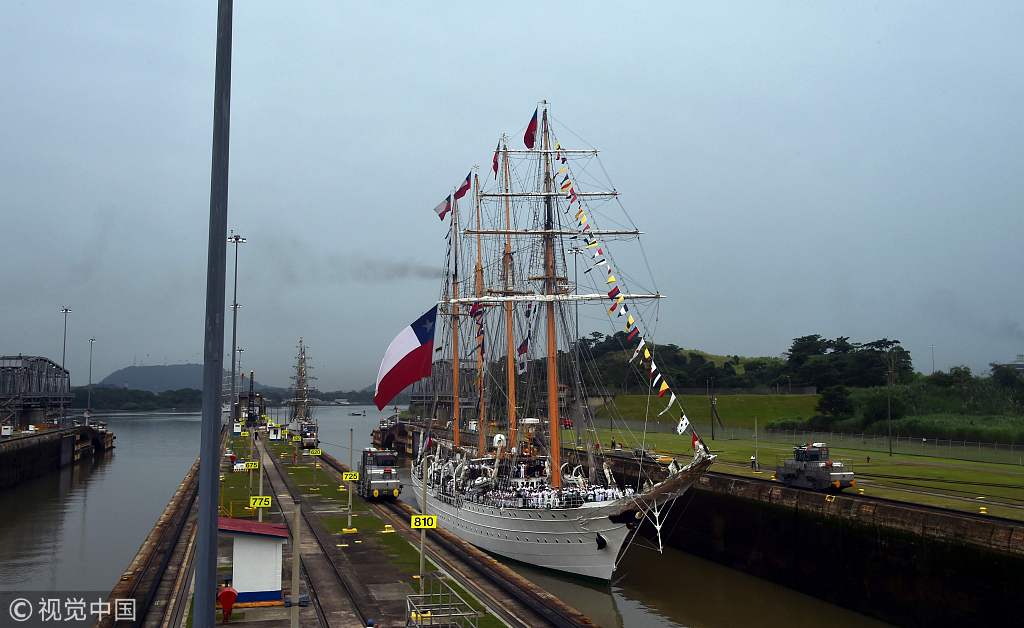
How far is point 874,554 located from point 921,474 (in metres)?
18.1

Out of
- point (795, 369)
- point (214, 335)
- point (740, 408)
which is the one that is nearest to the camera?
point (214, 335)

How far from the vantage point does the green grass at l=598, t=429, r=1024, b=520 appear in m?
35.1

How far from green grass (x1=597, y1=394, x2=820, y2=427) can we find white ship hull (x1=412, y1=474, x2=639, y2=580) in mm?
59784

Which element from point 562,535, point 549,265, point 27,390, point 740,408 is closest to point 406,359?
Answer: point 549,265

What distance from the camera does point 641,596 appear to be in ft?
114

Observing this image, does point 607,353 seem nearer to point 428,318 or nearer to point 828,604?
point 428,318

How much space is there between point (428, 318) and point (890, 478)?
2873 centimetres

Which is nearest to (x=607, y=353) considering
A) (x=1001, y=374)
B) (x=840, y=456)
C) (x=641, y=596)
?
(x=1001, y=374)

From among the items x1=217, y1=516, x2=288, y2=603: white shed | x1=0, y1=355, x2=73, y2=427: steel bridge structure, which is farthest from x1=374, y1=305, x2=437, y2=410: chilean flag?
x1=0, y1=355, x2=73, y2=427: steel bridge structure

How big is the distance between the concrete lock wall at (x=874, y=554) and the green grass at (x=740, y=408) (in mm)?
56736

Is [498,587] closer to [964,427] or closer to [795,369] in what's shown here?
[964,427]

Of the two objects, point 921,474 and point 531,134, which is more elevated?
point 531,134

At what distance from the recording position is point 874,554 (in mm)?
30984

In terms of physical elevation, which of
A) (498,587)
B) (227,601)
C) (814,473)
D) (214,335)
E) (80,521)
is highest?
(214,335)
